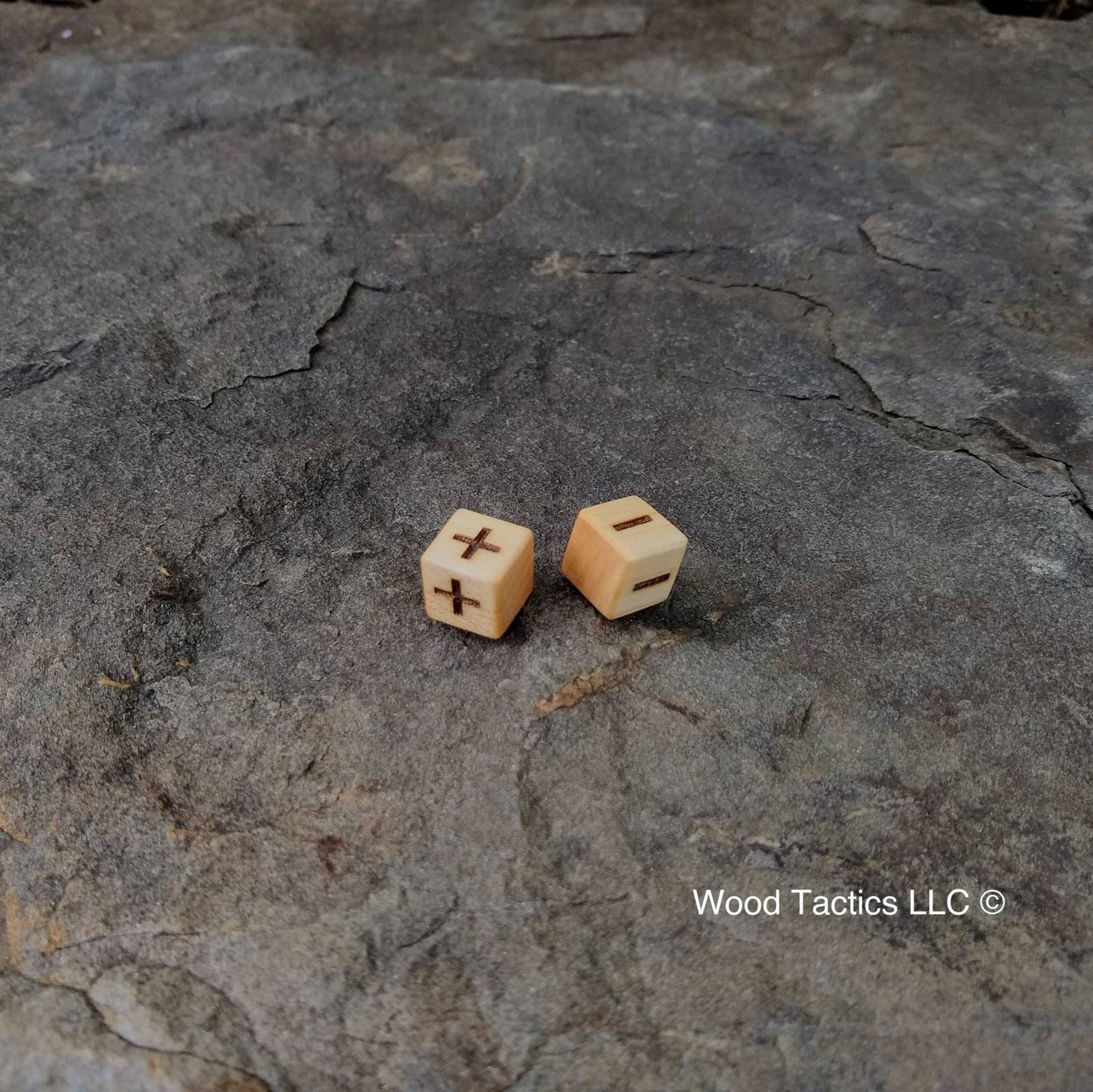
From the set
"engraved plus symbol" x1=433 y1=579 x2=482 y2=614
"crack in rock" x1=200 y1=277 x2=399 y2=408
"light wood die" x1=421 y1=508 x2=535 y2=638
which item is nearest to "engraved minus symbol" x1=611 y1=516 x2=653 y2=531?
"light wood die" x1=421 y1=508 x2=535 y2=638

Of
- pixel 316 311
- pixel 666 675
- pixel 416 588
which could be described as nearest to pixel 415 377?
pixel 316 311

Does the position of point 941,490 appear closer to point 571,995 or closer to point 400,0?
point 571,995

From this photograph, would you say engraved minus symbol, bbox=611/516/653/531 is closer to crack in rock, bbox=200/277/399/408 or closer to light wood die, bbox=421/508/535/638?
light wood die, bbox=421/508/535/638

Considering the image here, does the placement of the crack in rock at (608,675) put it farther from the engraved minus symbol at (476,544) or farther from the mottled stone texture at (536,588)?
the engraved minus symbol at (476,544)

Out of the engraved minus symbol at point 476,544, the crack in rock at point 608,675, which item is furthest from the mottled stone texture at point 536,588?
the engraved minus symbol at point 476,544

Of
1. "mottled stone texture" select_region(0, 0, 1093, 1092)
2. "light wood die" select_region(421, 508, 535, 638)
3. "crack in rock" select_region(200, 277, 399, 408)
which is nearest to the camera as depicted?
"mottled stone texture" select_region(0, 0, 1093, 1092)
